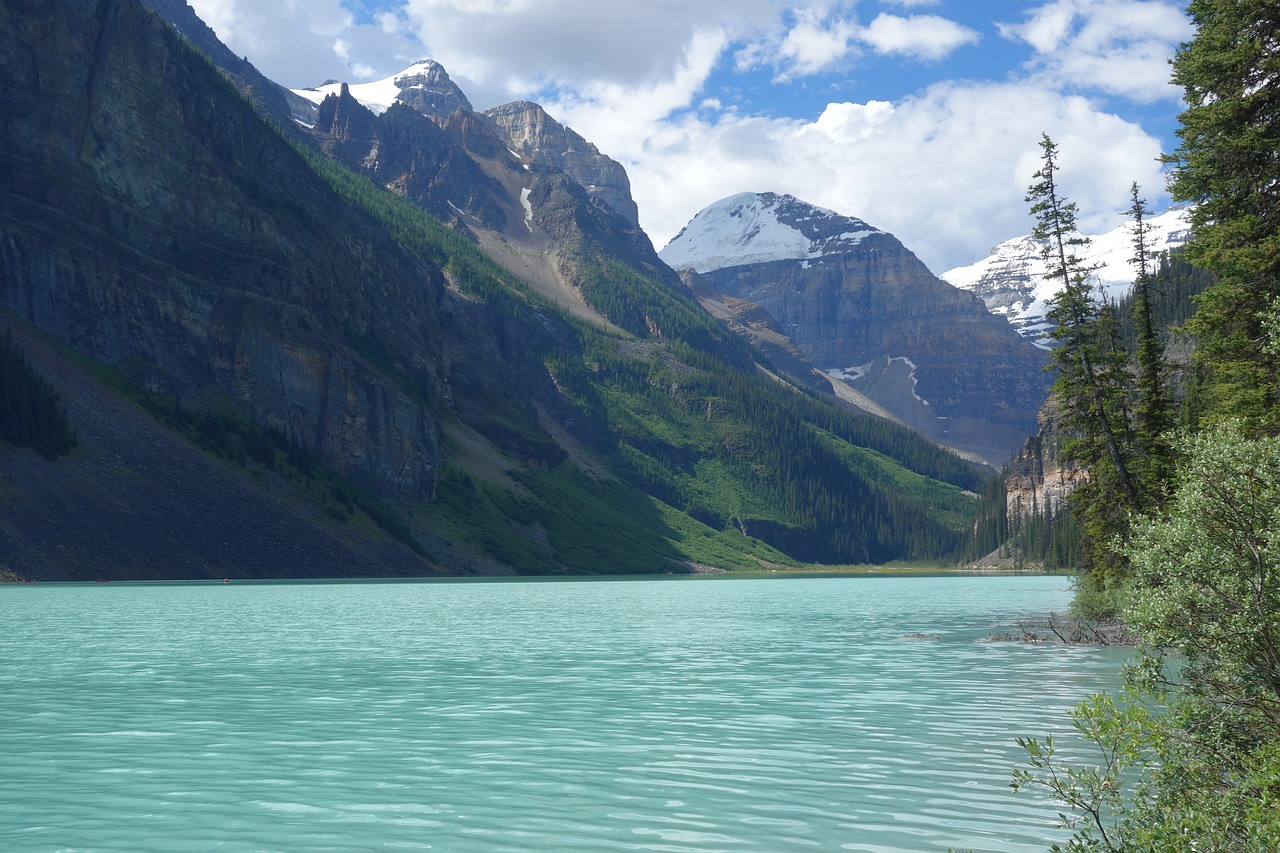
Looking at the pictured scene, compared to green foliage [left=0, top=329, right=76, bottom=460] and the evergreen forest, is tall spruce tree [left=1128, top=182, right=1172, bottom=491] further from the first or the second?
green foliage [left=0, top=329, right=76, bottom=460]

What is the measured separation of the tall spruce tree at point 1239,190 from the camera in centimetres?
3612

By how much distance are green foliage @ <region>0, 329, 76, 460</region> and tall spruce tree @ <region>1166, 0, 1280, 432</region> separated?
131229mm

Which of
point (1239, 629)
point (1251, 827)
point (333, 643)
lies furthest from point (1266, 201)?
point (333, 643)

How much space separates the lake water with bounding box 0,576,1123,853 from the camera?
19.1 meters

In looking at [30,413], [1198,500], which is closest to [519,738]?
[1198,500]

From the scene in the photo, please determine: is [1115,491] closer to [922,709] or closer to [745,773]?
[922,709]

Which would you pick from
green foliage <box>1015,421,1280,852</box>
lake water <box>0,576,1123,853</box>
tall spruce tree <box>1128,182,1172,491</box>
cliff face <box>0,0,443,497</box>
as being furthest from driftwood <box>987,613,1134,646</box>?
cliff face <box>0,0,443,497</box>

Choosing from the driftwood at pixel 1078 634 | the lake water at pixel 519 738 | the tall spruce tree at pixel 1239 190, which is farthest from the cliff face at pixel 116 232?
the tall spruce tree at pixel 1239 190

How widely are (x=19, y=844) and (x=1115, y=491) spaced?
195ft

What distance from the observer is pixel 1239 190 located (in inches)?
1524

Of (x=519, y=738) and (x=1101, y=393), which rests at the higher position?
(x=1101, y=393)

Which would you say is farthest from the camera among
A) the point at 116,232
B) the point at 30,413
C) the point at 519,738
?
the point at 116,232

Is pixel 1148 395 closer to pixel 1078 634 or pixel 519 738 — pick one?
pixel 1078 634

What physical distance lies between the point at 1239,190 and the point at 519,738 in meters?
32.6
